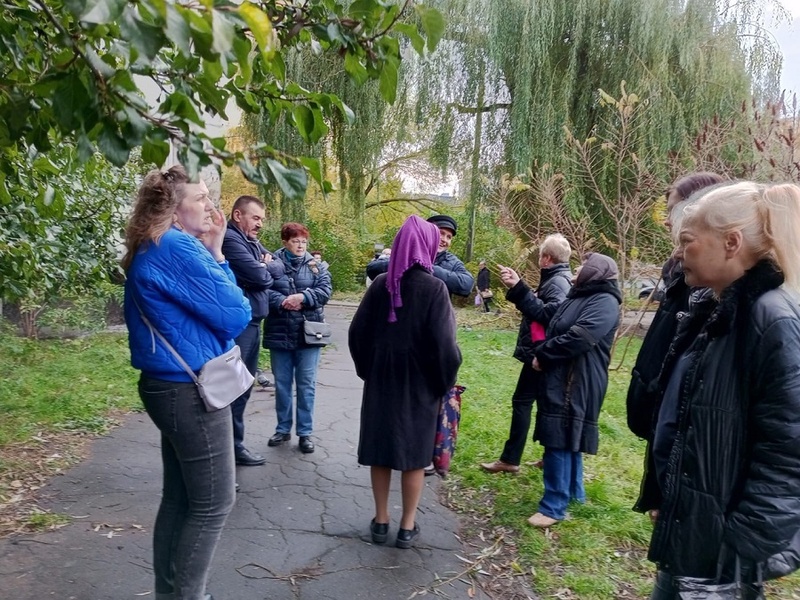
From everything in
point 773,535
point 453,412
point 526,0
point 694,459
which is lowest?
point 453,412

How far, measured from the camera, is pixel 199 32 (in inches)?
46.7

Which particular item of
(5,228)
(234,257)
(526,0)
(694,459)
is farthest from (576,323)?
(526,0)

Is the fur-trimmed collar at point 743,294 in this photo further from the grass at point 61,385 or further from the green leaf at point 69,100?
the grass at point 61,385

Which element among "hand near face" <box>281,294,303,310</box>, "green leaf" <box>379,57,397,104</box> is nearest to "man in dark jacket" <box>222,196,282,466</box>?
"hand near face" <box>281,294,303,310</box>

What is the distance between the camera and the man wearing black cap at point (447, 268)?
4.73 m

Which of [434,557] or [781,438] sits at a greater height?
[781,438]

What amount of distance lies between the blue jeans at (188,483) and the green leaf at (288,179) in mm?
1116

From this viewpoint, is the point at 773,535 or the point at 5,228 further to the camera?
the point at 5,228

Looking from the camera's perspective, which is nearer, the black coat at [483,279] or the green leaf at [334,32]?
the green leaf at [334,32]

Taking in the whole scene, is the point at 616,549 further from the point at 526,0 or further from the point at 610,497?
the point at 526,0

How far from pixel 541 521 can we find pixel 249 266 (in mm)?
2457

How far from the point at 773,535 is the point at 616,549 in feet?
6.55

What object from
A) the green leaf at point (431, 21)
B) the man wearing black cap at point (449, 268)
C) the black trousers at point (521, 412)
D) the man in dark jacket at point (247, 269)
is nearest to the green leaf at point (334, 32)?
the green leaf at point (431, 21)

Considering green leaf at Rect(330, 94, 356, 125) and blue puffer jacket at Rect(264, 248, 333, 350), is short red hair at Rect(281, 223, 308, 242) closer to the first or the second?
blue puffer jacket at Rect(264, 248, 333, 350)
